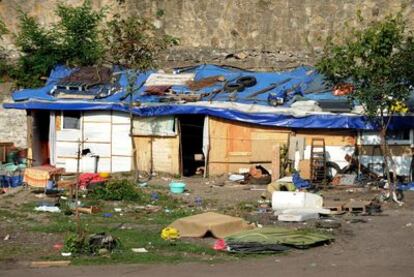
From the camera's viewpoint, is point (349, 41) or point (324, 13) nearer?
point (349, 41)

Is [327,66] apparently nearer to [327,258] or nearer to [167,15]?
[327,258]

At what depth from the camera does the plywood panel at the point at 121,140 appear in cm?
2402

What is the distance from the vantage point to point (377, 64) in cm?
1767

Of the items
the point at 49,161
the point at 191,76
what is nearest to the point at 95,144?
the point at 49,161

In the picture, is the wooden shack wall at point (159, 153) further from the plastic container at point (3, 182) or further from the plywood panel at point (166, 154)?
the plastic container at point (3, 182)

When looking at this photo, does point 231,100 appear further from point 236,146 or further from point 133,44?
point 133,44

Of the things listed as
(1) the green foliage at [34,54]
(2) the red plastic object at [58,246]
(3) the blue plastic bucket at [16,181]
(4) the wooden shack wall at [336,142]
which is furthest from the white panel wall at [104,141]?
(2) the red plastic object at [58,246]

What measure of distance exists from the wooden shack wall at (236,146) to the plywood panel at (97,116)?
3.22 m

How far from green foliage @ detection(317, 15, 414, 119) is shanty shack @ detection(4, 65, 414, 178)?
313 centimetres

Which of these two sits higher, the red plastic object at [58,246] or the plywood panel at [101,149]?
the plywood panel at [101,149]

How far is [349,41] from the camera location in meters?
18.0

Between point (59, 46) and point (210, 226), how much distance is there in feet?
54.3

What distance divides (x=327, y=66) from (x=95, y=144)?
28.6 feet

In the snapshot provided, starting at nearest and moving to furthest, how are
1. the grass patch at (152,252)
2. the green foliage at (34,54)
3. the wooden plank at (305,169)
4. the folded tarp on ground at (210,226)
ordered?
the grass patch at (152,252)
the folded tarp on ground at (210,226)
the wooden plank at (305,169)
the green foliage at (34,54)
